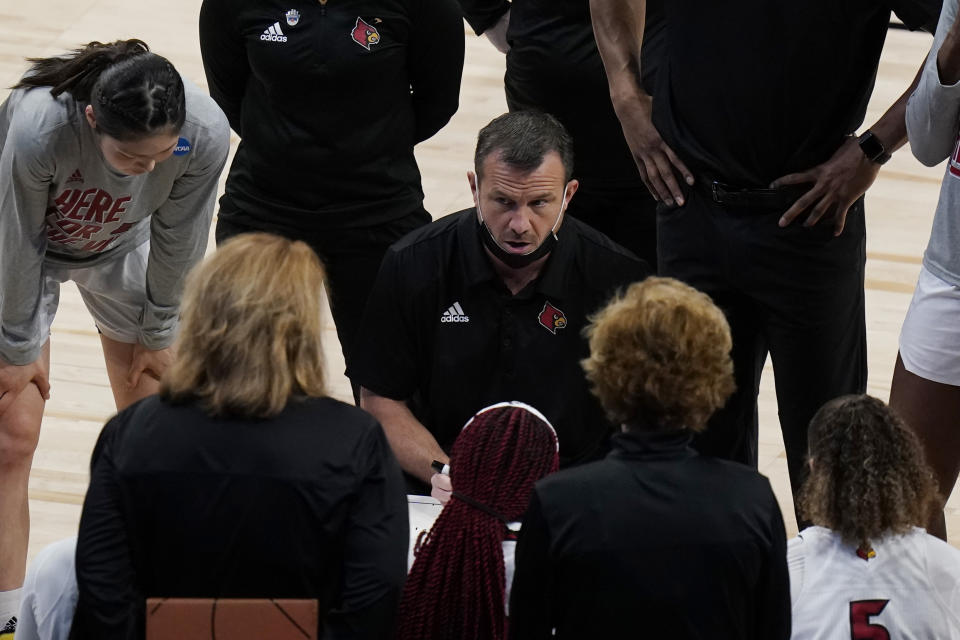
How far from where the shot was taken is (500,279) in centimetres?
297

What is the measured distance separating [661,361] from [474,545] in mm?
376

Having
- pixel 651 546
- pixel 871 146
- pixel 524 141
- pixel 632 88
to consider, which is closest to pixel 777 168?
pixel 871 146

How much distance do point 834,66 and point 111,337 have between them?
5.88 feet

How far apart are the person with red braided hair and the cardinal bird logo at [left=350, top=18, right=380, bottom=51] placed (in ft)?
4.66

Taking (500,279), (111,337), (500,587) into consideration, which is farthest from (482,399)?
(111,337)

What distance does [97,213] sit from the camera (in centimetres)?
314

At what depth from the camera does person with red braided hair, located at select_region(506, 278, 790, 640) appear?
1979mm

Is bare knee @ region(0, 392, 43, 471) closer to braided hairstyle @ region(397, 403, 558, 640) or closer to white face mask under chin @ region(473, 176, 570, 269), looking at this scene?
white face mask under chin @ region(473, 176, 570, 269)

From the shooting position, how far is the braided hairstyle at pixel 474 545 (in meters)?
2.12

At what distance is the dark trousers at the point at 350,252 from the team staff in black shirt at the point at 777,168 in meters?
0.68

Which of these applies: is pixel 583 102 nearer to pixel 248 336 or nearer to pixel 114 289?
pixel 114 289

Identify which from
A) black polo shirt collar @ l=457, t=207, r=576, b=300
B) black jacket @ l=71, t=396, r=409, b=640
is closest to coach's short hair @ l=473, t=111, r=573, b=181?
black polo shirt collar @ l=457, t=207, r=576, b=300

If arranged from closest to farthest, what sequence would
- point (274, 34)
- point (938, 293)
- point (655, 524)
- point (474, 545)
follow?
point (655, 524) → point (474, 545) → point (938, 293) → point (274, 34)

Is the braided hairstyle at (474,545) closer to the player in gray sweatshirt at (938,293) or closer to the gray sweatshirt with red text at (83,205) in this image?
the player in gray sweatshirt at (938,293)
